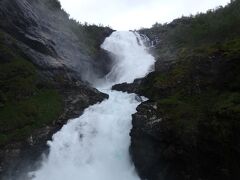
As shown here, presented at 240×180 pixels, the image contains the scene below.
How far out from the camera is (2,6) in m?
32.4

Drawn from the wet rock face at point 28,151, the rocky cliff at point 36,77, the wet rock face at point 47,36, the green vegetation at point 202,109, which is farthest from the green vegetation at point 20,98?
the green vegetation at point 202,109

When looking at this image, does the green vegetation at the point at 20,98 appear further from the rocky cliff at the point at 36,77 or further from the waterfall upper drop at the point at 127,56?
the waterfall upper drop at the point at 127,56

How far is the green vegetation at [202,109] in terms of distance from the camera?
704 inches

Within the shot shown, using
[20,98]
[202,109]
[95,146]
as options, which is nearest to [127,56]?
[20,98]

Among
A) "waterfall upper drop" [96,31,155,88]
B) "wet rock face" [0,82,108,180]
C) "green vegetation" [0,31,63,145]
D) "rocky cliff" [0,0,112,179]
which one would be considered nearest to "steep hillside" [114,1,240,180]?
"wet rock face" [0,82,108,180]

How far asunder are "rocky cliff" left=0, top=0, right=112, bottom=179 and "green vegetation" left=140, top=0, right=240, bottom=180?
5901 millimetres

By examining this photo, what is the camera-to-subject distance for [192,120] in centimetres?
1973

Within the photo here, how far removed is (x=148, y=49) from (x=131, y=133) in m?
24.4

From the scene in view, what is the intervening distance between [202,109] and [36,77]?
1337cm

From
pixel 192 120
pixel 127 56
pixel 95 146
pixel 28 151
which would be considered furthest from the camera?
pixel 127 56

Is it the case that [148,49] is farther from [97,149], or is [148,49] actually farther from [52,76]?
[97,149]

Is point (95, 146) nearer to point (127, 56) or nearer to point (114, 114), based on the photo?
point (114, 114)

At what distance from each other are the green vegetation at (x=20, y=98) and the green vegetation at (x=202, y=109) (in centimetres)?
692

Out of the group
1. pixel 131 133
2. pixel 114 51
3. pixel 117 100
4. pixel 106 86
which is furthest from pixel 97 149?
pixel 114 51
